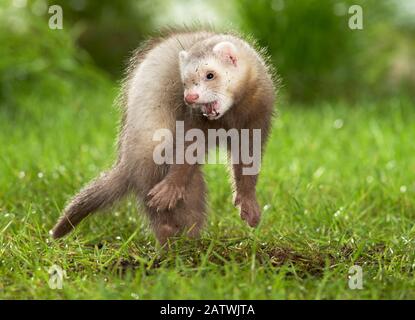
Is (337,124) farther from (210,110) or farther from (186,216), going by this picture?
(210,110)

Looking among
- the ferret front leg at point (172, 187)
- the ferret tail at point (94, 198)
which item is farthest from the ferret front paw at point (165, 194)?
the ferret tail at point (94, 198)

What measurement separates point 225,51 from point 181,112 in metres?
0.35

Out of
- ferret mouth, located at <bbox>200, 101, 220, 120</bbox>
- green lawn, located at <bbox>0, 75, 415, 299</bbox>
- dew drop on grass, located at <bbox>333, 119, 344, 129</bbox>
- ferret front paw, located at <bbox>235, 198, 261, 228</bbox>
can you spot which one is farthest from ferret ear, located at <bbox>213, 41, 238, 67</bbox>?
dew drop on grass, located at <bbox>333, 119, 344, 129</bbox>

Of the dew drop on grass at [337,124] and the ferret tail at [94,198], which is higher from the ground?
the dew drop on grass at [337,124]

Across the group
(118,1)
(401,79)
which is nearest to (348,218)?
(401,79)

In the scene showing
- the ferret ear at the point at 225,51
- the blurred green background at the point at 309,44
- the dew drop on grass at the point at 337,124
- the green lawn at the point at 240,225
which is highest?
the blurred green background at the point at 309,44

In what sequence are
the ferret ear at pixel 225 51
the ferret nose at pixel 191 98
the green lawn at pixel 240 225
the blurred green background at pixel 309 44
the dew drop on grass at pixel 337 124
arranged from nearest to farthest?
the green lawn at pixel 240 225 < the ferret nose at pixel 191 98 < the ferret ear at pixel 225 51 < the dew drop on grass at pixel 337 124 < the blurred green background at pixel 309 44

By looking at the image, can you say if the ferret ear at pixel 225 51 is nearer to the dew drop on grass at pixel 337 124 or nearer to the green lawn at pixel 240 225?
the green lawn at pixel 240 225

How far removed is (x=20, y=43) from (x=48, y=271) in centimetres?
527

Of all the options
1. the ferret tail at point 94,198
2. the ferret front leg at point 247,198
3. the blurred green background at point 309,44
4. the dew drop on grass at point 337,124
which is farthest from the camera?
the blurred green background at point 309,44

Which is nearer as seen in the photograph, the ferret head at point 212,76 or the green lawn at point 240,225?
the green lawn at point 240,225

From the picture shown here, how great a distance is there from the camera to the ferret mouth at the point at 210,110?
356cm

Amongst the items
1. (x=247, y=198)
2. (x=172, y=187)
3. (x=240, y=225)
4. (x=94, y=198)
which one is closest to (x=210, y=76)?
(x=172, y=187)

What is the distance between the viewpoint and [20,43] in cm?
832
